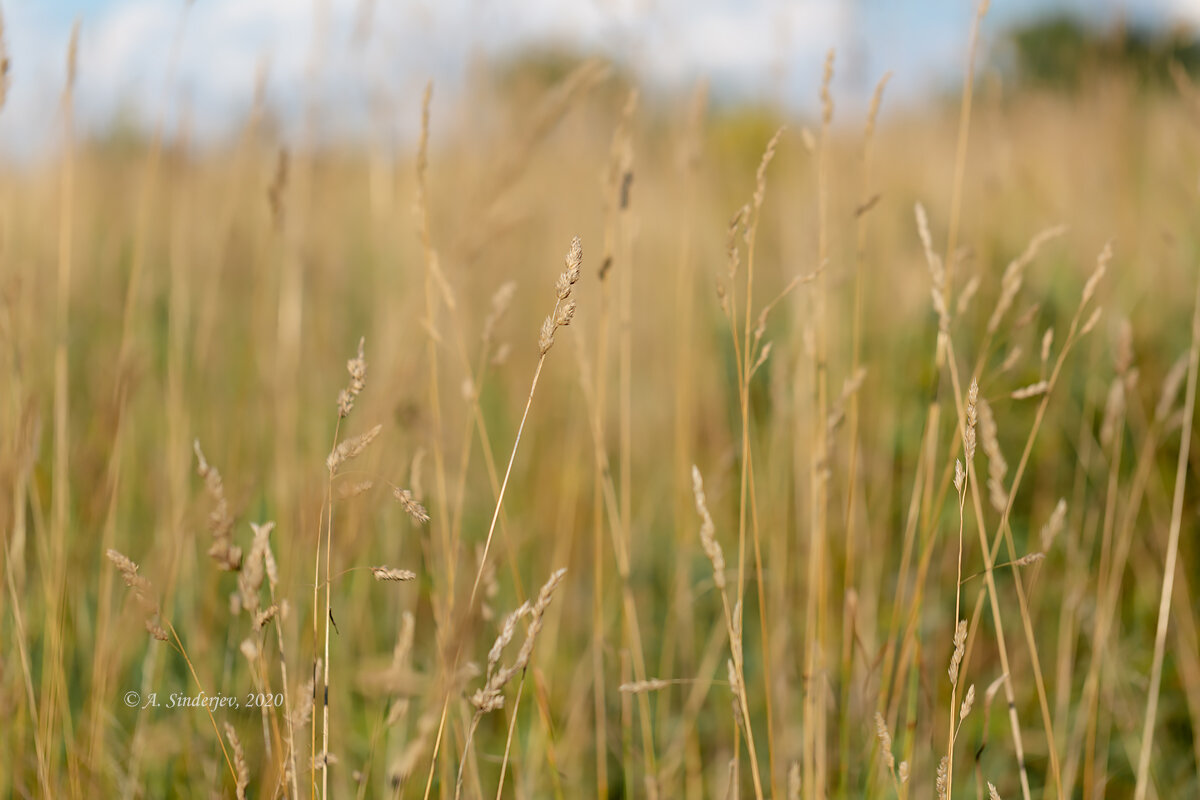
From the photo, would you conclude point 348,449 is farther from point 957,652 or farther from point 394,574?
point 957,652

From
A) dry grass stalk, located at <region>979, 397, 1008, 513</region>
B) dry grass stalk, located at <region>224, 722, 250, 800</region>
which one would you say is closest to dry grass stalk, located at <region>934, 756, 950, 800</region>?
dry grass stalk, located at <region>979, 397, 1008, 513</region>

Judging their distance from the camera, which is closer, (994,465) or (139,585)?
(139,585)

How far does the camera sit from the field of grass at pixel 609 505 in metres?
0.85

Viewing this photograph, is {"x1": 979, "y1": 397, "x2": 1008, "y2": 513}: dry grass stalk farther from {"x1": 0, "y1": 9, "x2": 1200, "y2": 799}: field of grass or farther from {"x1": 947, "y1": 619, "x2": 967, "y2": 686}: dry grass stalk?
{"x1": 947, "y1": 619, "x2": 967, "y2": 686}: dry grass stalk

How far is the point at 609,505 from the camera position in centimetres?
100

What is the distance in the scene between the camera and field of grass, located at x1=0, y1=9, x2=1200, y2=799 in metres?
0.85

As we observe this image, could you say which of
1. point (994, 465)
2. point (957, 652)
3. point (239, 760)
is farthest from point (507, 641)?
point (994, 465)

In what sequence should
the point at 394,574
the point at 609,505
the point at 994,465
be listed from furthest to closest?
the point at 609,505, the point at 994,465, the point at 394,574

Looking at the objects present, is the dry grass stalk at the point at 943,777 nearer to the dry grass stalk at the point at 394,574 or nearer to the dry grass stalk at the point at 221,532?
the dry grass stalk at the point at 394,574

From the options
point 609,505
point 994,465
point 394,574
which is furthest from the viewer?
point 609,505

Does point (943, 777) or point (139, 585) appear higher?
point (139, 585)

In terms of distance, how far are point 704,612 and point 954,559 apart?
0.49 metres

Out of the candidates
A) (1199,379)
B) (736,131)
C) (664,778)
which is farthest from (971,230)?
(736,131)

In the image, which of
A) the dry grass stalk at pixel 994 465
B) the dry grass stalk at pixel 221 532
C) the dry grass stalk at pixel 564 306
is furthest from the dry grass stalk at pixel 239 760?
the dry grass stalk at pixel 994 465
